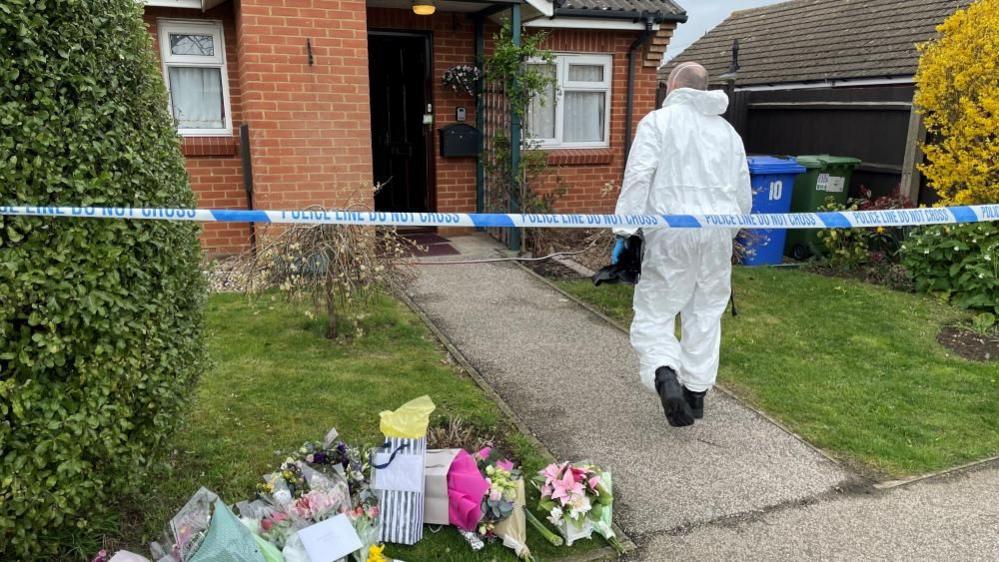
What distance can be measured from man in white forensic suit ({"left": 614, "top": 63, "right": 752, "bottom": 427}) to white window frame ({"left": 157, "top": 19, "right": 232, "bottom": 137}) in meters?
5.66

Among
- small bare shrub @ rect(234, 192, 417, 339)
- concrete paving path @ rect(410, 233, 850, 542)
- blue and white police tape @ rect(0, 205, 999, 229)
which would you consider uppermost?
blue and white police tape @ rect(0, 205, 999, 229)

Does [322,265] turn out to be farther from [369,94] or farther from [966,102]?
[966,102]

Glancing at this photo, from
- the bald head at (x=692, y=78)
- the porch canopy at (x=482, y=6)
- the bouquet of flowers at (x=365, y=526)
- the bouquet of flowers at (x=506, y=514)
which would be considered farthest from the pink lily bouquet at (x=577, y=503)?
the porch canopy at (x=482, y=6)

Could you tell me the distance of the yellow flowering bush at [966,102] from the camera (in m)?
6.61

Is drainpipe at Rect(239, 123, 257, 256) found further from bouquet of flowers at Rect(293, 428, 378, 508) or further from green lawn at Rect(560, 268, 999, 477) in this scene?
bouquet of flowers at Rect(293, 428, 378, 508)

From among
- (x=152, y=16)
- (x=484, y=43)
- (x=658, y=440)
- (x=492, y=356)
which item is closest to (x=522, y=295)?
(x=492, y=356)

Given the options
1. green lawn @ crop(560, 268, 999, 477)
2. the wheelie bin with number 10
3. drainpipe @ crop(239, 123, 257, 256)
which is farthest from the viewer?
the wheelie bin with number 10

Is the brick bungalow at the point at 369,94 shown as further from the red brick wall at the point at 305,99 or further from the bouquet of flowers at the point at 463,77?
the bouquet of flowers at the point at 463,77

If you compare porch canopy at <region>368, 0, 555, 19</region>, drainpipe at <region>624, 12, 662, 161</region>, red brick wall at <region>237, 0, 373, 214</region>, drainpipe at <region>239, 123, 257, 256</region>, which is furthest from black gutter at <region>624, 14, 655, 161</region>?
drainpipe at <region>239, 123, 257, 256</region>

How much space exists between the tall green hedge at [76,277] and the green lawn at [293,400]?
54 centimetres

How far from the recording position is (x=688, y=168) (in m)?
3.98

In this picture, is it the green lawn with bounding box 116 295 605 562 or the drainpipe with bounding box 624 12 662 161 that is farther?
the drainpipe with bounding box 624 12 662 161

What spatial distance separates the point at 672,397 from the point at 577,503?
1032 mm

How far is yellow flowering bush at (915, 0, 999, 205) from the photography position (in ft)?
21.7
